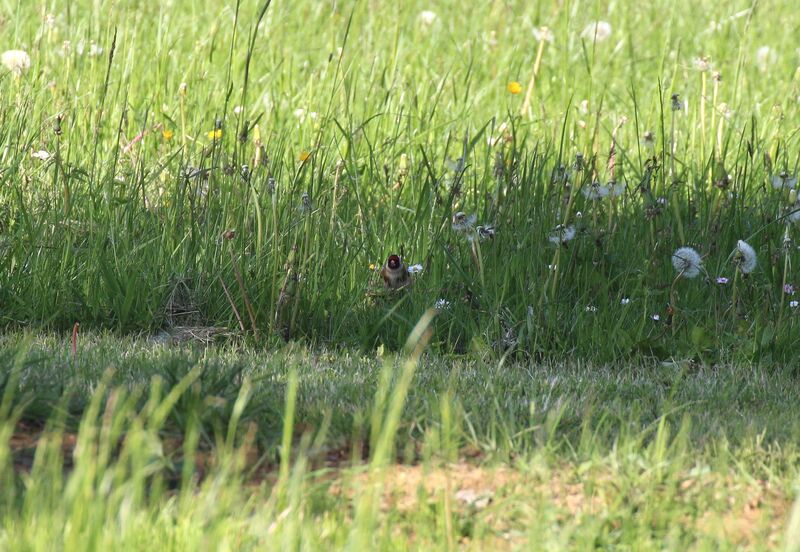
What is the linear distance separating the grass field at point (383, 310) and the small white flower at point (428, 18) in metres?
0.03

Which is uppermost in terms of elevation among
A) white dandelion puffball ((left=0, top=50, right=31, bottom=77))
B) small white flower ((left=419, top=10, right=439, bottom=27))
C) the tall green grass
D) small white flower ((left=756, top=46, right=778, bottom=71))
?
small white flower ((left=756, top=46, right=778, bottom=71))

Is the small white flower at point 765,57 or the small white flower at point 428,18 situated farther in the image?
the small white flower at point 428,18

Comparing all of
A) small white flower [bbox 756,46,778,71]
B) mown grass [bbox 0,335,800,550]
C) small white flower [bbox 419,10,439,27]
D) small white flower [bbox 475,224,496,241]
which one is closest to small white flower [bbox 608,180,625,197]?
small white flower [bbox 475,224,496,241]

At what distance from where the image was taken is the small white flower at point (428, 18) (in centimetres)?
834

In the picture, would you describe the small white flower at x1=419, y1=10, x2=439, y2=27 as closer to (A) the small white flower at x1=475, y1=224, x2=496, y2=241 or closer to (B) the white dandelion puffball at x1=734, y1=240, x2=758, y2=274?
(A) the small white flower at x1=475, y1=224, x2=496, y2=241

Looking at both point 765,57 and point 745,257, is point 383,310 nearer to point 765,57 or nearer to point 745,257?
point 745,257

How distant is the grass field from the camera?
7.39 ft

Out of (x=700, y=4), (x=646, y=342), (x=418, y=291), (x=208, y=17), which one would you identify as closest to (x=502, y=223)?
(x=418, y=291)

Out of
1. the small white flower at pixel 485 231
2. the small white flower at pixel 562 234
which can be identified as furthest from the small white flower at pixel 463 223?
the small white flower at pixel 562 234

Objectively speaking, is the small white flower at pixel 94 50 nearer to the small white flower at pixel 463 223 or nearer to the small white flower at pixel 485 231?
the small white flower at pixel 463 223

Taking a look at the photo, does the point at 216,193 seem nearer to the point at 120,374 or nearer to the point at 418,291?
the point at 418,291

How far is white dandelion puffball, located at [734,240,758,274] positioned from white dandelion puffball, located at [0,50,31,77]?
3911mm

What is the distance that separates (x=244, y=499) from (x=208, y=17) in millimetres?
6949

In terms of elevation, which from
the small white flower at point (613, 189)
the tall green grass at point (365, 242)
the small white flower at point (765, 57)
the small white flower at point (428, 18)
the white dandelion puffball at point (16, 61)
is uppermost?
the small white flower at point (765, 57)
